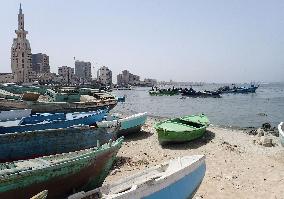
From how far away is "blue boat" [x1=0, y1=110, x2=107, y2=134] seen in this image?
44.3ft

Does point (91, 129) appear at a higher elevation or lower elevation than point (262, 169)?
higher

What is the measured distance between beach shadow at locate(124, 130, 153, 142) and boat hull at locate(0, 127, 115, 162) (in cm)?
852

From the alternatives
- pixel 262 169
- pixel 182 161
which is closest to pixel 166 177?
pixel 182 161

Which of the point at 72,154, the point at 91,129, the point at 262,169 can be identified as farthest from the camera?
the point at 262,169

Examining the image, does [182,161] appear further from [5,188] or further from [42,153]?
[5,188]

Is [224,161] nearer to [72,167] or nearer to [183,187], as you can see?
[183,187]

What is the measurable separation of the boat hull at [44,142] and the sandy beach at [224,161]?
1.91 metres

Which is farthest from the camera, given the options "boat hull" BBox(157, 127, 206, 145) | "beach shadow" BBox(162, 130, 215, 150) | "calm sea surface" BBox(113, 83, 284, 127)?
"calm sea surface" BBox(113, 83, 284, 127)

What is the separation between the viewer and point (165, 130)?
19938 millimetres

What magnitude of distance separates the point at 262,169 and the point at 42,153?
10285mm

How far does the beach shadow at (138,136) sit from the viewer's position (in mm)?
22334

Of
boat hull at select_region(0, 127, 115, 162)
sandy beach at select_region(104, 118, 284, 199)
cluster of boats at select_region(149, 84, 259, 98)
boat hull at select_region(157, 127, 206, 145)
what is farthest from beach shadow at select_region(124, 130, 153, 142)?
cluster of boats at select_region(149, 84, 259, 98)

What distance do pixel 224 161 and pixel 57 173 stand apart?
1060 cm

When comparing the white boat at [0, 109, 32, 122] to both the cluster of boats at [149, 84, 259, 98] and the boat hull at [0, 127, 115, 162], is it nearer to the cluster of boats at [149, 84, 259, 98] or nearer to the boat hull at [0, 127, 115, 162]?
the boat hull at [0, 127, 115, 162]
